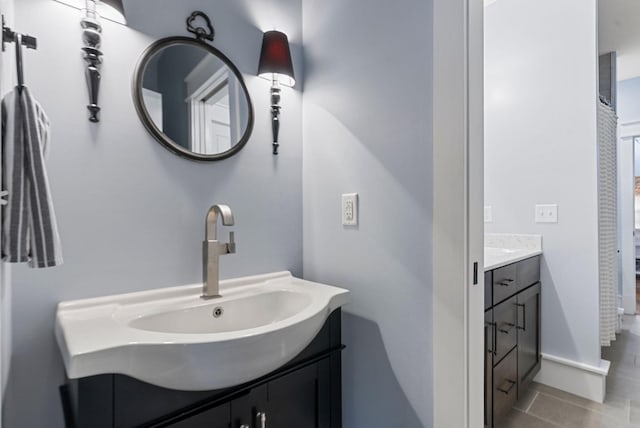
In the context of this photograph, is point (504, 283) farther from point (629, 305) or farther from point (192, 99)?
point (629, 305)

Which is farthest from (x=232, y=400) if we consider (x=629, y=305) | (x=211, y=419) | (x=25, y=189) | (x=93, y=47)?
(x=629, y=305)

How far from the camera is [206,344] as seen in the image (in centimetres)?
70

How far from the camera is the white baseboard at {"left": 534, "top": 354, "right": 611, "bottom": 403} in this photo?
6.23 feet

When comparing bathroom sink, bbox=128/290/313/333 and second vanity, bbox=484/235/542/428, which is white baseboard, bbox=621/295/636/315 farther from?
bathroom sink, bbox=128/290/313/333

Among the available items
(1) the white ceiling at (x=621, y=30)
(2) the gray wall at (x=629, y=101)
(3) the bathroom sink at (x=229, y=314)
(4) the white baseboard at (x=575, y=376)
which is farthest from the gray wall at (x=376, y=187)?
(2) the gray wall at (x=629, y=101)

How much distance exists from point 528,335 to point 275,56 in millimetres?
2004

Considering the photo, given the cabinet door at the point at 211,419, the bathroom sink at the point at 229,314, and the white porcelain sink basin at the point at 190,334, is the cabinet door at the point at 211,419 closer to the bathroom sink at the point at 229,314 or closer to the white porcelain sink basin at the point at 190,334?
the white porcelain sink basin at the point at 190,334

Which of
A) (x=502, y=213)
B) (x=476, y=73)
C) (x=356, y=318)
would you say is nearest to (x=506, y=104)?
(x=502, y=213)

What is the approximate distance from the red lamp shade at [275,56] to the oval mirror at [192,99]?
11 centimetres

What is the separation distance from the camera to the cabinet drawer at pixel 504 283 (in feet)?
4.86

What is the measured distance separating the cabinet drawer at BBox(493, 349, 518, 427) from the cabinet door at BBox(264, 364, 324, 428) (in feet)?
2.99

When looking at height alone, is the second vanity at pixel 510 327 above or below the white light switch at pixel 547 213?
below

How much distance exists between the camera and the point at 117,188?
1017 millimetres

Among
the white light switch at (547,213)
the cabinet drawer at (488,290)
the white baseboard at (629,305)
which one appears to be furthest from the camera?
the white baseboard at (629,305)
